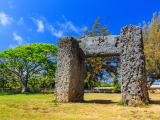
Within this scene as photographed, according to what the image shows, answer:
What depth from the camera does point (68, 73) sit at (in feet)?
26.5

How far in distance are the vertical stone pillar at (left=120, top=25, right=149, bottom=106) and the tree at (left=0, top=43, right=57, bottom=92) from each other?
494 inches

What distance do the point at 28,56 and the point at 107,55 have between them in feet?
44.7

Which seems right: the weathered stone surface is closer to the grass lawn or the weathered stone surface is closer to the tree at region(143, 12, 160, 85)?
the grass lawn

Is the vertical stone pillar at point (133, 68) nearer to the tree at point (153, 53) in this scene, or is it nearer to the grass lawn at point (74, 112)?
the grass lawn at point (74, 112)

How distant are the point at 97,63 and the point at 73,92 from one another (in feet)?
39.8

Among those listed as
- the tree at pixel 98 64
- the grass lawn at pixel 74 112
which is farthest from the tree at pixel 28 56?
the grass lawn at pixel 74 112

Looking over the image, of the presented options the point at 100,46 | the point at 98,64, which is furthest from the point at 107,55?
the point at 98,64

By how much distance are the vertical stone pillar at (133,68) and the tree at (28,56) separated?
494 inches

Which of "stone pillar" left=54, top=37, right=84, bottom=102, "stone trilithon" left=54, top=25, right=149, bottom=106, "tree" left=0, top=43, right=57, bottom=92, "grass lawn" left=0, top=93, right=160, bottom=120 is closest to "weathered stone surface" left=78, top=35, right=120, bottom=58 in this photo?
"stone trilithon" left=54, top=25, right=149, bottom=106

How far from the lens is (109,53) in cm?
802

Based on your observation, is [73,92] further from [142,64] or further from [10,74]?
[10,74]

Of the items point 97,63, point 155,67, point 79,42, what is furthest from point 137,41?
point 155,67

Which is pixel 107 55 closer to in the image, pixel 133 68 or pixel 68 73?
pixel 133 68

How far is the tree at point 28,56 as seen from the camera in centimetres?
1833
